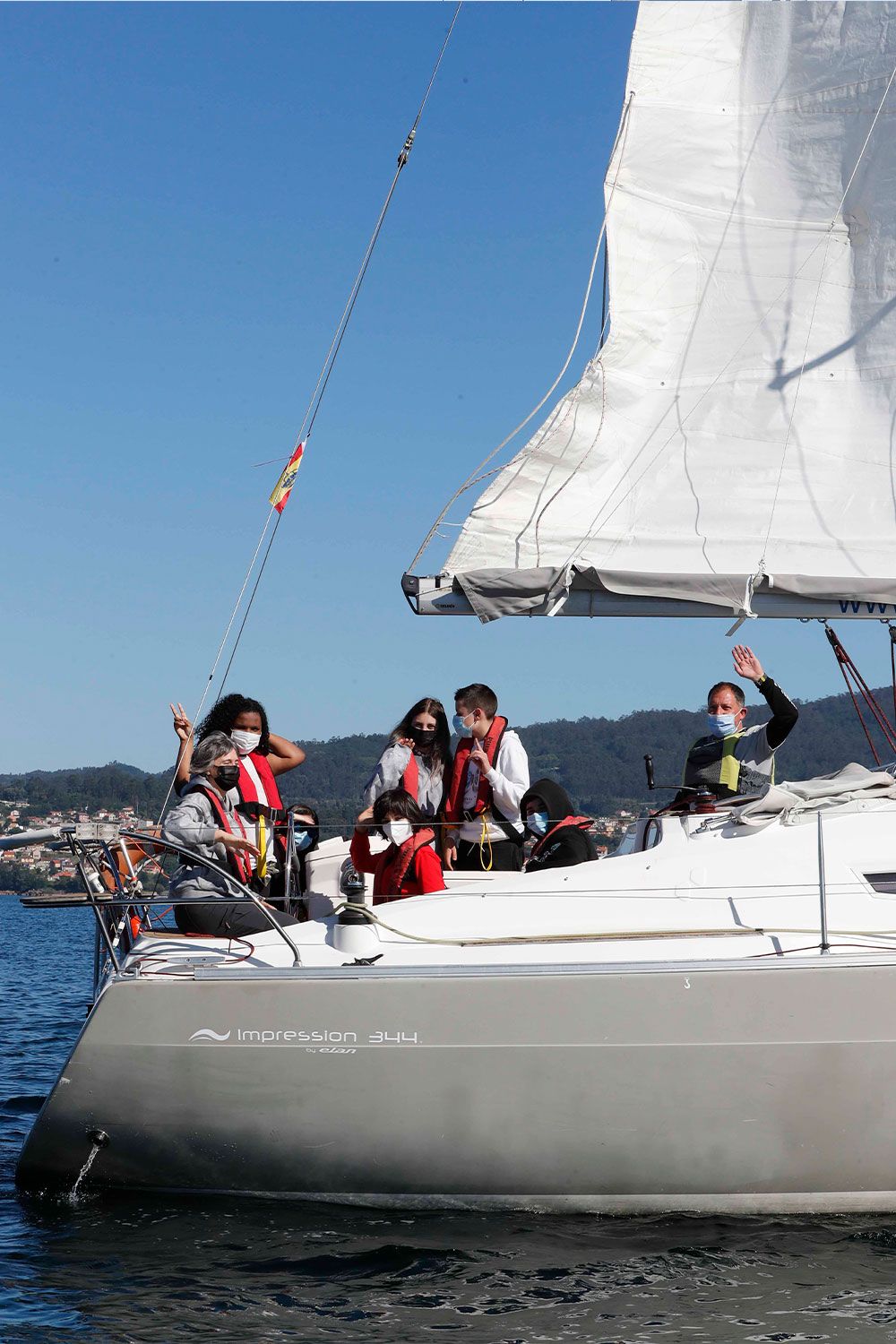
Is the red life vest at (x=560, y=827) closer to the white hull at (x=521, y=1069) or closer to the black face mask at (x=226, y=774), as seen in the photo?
the white hull at (x=521, y=1069)

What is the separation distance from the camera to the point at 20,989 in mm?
14164

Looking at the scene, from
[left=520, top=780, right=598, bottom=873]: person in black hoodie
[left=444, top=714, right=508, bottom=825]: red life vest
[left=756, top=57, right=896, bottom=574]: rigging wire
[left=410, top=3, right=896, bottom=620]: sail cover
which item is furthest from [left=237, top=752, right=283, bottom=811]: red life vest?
[left=756, top=57, right=896, bottom=574]: rigging wire

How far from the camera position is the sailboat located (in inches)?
203

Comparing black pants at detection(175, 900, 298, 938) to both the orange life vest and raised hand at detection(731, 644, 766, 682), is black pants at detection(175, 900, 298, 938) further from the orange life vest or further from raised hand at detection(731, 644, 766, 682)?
raised hand at detection(731, 644, 766, 682)

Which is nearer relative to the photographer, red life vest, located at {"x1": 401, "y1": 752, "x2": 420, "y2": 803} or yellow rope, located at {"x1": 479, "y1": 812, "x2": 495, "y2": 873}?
yellow rope, located at {"x1": 479, "y1": 812, "x2": 495, "y2": 873}

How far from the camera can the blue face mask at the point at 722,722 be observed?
638 cm

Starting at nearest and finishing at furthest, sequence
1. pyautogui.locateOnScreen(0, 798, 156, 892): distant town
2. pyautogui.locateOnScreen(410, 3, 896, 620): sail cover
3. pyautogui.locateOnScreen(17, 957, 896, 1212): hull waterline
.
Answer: pyautogui.locateOnScreen(17, 957, 896, 1212): hull waterline
pyautogui.locateOnScreen(0, 798, 156, 892): distant town
pyautogui.locateOnScreen(410, 3, 896, 620): sail cover

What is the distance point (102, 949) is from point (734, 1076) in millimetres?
3092

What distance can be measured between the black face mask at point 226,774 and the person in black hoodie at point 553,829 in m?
1.32

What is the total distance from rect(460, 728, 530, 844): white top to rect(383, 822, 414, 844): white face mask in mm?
378

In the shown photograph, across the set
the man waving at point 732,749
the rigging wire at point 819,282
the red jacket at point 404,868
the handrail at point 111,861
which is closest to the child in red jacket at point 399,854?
the red jacket at point 404,868

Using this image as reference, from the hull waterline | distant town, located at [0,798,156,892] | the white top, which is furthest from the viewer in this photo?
the white top

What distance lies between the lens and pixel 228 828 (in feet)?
19.9

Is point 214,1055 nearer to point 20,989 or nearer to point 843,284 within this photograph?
point 843,284
